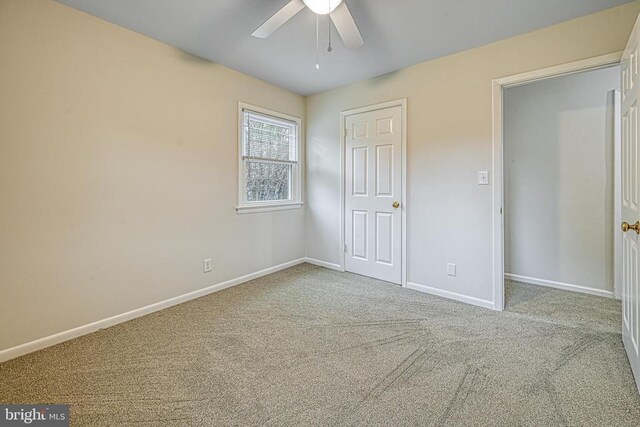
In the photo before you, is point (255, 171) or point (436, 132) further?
point (255, 171)

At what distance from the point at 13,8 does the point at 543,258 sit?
16.9 ft

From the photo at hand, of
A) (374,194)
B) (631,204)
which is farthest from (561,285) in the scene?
(374,194)

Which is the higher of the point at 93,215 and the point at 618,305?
the point at 93,215

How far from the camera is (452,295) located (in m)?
3.05

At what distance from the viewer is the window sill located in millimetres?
3520

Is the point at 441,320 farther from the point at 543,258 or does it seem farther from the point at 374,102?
the point at 374,102

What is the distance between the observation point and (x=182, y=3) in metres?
2.16

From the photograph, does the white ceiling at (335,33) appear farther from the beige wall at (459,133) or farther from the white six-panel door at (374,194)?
the white six-panel door at (374,194)

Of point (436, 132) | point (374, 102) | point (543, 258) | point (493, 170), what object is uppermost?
point (374, 102)

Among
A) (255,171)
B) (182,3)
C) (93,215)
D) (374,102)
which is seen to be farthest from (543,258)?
(93,215)

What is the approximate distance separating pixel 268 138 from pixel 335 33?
163cm

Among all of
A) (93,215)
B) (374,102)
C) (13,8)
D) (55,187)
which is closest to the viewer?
(13,8)

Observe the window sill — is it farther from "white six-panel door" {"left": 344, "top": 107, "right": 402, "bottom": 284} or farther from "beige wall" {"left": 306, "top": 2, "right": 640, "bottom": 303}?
"beige wall" {"left": 306, "top": 2, "right": 640, "bottom": 303}

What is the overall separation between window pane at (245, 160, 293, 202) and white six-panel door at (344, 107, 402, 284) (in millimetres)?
860
